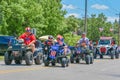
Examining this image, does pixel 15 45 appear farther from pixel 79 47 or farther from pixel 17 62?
pixel 79 47

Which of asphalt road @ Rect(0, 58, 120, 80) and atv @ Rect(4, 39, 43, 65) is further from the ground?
atv @ Rect(4, 39, 43, 65)

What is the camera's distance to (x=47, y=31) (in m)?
69.3

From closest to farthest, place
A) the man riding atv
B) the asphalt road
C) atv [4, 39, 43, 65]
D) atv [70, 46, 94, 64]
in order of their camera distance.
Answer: the asphalt road
atv [4, 39, 43, 65]
the man riding atv
atv [70, 46, 94, 64]

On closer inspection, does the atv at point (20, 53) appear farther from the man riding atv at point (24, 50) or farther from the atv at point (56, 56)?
the atv at point (56, 56)

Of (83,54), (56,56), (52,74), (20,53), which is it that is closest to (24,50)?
(20,53)

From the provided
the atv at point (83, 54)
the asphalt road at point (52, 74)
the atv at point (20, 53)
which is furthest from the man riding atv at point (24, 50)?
the atv at point (83, 54)

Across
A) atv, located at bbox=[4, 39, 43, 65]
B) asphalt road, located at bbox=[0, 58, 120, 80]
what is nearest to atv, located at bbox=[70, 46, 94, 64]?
atv, located at bbox=[4, 39, 43, 65]

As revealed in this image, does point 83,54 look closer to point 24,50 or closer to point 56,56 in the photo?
point 56,56

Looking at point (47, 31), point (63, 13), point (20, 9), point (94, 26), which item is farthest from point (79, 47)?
point (94, 26)

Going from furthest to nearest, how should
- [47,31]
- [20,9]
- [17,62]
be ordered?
[47,31] < [20,9] < [17,62]

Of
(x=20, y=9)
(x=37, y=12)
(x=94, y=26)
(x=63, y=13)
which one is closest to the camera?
(x=20, y=9)

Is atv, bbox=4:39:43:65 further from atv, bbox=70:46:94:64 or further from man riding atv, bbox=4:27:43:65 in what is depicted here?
atv, bbox=70:46:94:64

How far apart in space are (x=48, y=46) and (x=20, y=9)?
2970cm

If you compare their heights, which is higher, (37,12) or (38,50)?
(37,12)
